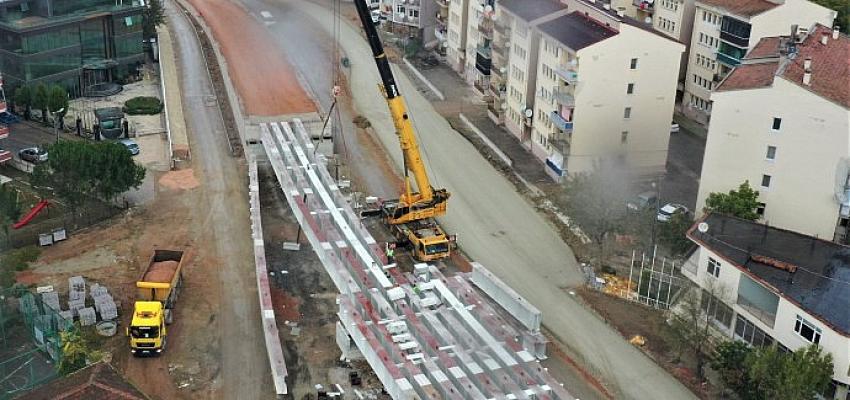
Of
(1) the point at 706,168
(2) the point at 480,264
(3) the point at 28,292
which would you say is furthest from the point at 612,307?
(3) the point at 28,292

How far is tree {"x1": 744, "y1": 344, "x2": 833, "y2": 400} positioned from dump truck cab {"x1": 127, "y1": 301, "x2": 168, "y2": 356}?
56.7 feet

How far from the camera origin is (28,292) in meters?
31.0

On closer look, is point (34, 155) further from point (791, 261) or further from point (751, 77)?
point (791, 261)

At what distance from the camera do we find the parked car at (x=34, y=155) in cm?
4330

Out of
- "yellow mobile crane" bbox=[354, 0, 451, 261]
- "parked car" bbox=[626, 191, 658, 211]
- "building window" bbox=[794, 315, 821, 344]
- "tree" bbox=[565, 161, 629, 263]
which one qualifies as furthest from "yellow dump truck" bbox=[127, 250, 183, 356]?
"building window" bbox=[794, 315, 821, 344]

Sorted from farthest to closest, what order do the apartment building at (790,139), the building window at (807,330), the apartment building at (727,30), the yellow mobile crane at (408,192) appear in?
the apartment building at (727,30) → the yellow mobile crane at (408,192) → the apartment building at (790,139) → the building window at (807,330)

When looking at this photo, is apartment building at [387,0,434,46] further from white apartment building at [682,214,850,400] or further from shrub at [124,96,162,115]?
white apartment building at [682,214,850,400]

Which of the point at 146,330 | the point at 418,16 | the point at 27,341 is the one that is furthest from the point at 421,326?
the point at 418,16

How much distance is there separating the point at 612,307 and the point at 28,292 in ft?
62.7

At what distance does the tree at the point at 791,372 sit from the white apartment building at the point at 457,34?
3414 cm

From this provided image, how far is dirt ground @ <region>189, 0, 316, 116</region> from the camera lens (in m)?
50.2

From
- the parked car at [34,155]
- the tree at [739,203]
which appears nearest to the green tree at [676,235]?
the tree at [739,203]

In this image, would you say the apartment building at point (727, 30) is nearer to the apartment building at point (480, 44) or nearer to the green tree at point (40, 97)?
the apartment building at point (480, 44)

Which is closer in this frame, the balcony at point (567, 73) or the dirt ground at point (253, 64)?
the balcony at point (567, 73)
